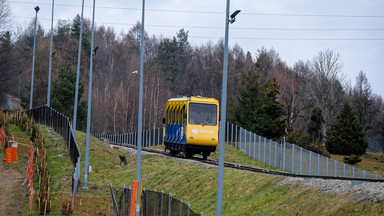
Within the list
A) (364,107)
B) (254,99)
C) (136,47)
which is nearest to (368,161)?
(254,99)

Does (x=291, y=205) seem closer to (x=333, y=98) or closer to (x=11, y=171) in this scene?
(x=11, y=171)

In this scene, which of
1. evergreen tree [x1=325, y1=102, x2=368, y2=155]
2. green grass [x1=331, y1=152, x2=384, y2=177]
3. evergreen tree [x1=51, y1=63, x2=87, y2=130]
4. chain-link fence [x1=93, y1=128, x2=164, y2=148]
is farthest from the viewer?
evergreen tree [x1=51, y1=63, x2=87, y2=130]

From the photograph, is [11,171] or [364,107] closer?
[11,171]

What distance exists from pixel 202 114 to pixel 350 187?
58.3ft

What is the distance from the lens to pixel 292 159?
1513 inches

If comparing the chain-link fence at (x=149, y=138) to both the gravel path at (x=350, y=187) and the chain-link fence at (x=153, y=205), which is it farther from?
the gravel path at (x=350, y=187)

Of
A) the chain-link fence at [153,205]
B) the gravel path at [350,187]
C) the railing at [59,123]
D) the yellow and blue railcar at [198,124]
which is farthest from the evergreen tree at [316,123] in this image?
the chain-link fence at [153,205]

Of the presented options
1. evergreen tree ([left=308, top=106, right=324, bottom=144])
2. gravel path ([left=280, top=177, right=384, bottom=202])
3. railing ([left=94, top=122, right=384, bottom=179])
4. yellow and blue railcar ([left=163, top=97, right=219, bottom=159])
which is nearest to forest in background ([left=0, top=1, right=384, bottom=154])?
evergreen tree ([left=308, top=106, right=324, bottom=144])

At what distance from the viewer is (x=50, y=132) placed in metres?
50.6

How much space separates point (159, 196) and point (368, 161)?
43959mm

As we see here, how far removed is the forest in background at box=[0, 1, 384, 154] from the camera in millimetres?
76562

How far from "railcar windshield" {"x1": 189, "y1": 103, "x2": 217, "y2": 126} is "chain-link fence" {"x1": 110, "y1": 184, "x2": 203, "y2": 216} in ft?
41.6

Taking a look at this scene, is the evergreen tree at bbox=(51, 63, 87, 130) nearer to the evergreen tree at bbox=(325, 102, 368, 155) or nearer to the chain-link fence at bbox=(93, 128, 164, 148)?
the chain-link fence at bbox=(93, 128, 164, 148)

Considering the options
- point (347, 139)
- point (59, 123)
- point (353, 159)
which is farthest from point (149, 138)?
point (353, 159)
